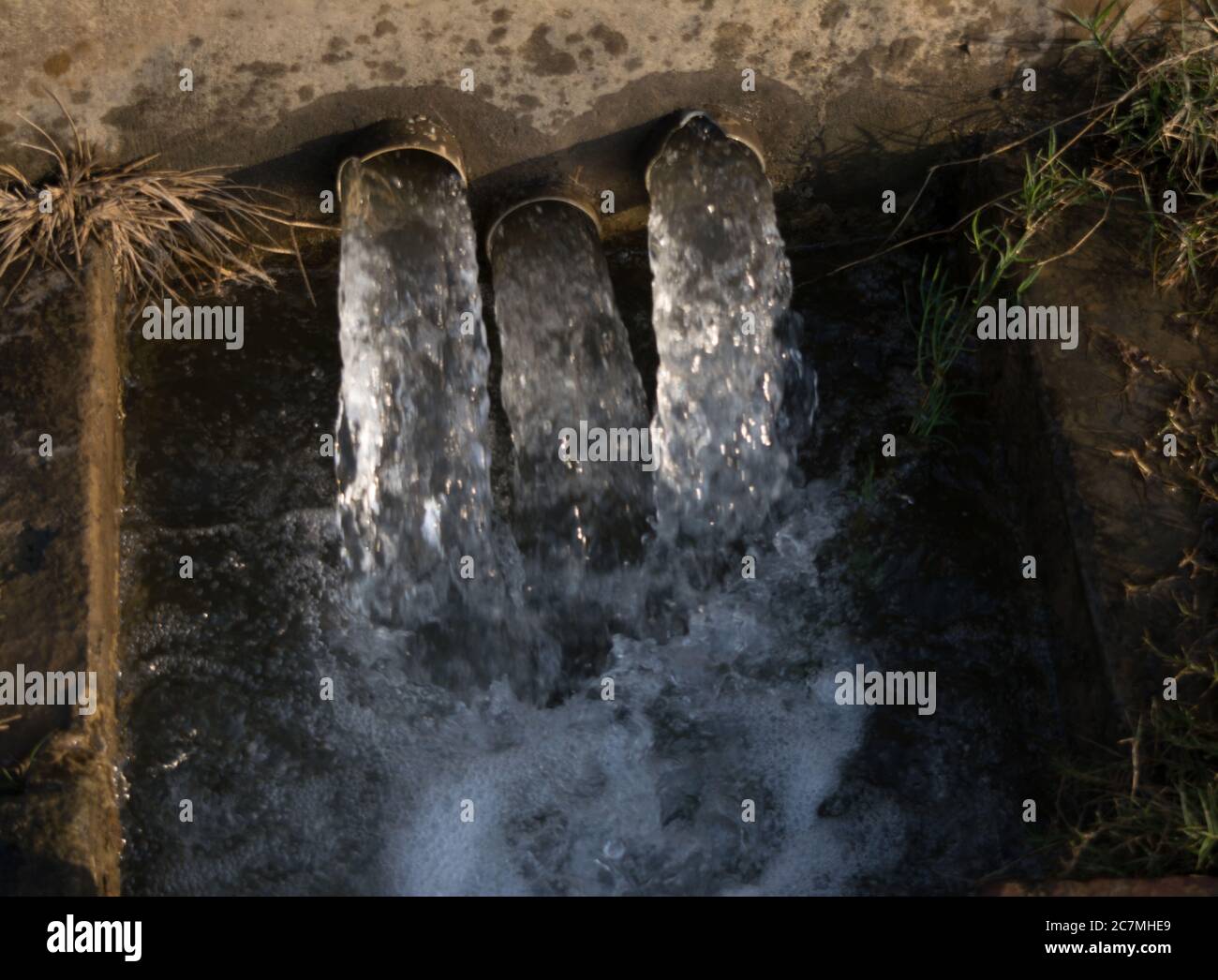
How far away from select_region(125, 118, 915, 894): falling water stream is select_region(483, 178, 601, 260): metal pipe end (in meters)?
0.06

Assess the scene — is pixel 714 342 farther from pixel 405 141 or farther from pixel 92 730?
pixel 92 730

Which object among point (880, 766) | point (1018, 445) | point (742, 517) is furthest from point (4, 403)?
point (1018, 445)

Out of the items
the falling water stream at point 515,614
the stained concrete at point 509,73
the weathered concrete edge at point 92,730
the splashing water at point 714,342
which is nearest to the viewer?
the weathered concrete edge at point 92,730

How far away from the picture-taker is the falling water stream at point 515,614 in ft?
10.6

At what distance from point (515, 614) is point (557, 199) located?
120 centimetres

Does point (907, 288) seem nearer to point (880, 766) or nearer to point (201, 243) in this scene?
point (880, 766)

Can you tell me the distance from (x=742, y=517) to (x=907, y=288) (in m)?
0.95

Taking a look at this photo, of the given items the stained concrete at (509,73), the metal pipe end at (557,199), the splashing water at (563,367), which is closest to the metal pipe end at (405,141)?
the stained concrete at (509,73)

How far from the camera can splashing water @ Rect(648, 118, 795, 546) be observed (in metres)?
3.59

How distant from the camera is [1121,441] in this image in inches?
127

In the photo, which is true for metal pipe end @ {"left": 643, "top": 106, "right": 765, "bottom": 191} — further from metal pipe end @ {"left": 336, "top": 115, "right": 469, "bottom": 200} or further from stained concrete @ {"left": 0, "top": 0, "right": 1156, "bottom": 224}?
metal pipe end @ {"left": 336, "top": 115, "right": 469, "bottom": 200}

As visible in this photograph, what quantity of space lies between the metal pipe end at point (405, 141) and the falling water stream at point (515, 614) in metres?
0.12

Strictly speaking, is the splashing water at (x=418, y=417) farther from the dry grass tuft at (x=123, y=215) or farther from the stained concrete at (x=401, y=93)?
the dry grass tuft at (x=123, y=215)

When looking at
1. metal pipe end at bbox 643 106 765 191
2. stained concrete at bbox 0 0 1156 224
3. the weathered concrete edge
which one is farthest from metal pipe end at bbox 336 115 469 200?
the weathered concrete edge
